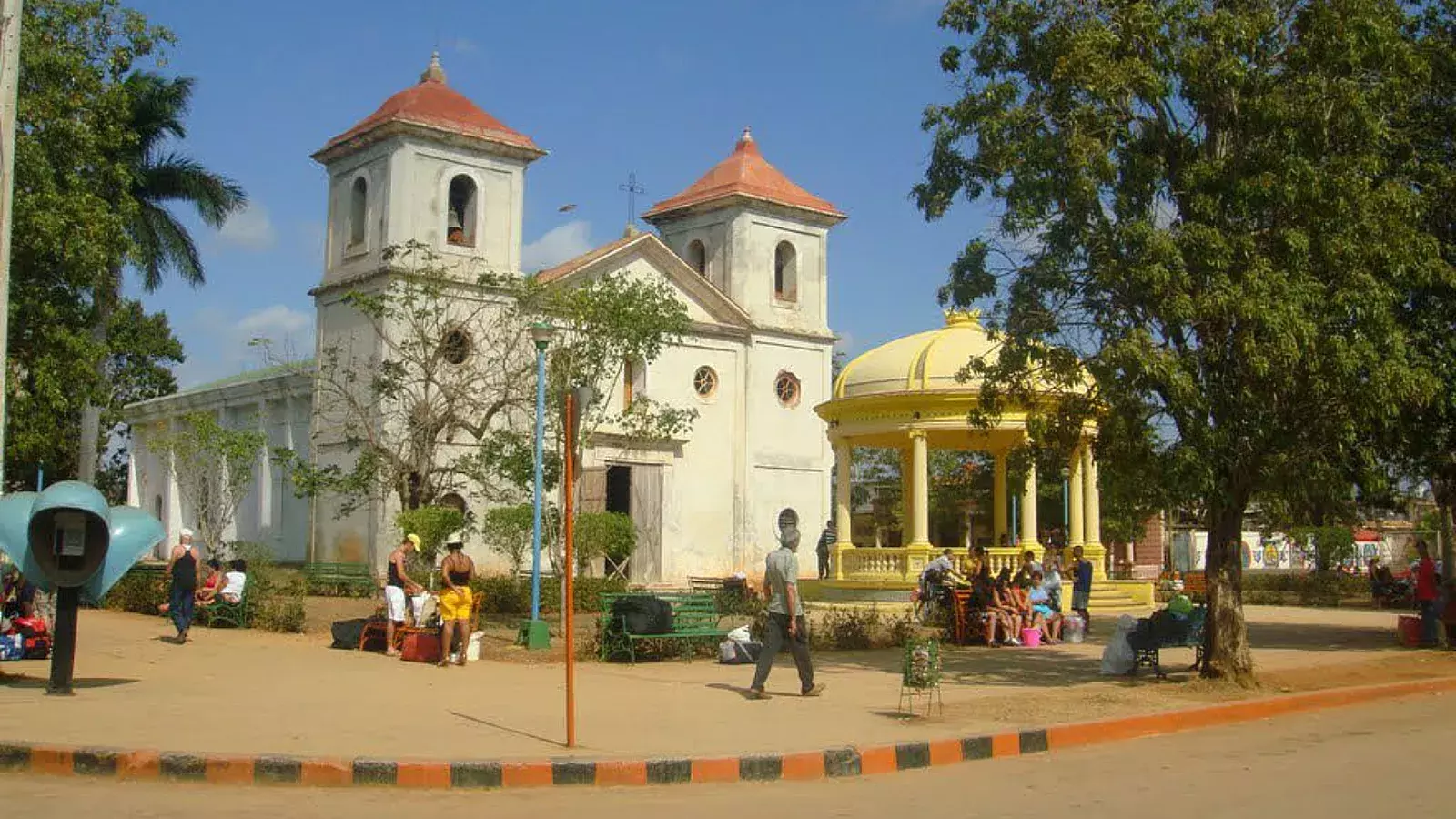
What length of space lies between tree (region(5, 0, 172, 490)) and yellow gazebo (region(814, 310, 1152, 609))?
1358 cm

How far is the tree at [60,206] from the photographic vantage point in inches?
693

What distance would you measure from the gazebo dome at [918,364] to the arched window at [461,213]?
10236mm

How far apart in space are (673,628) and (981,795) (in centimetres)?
867

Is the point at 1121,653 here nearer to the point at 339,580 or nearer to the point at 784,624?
the point at 784,624

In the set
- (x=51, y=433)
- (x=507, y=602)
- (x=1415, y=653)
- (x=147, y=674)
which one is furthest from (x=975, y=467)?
(x=147, y=674)

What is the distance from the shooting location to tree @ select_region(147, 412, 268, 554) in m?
29.9

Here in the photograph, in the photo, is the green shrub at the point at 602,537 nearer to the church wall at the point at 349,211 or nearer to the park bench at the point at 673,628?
the church wall at the point at 349,211

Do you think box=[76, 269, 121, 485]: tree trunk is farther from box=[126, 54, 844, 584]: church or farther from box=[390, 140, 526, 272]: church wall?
box=[390, 140, 526, 272]: church wall

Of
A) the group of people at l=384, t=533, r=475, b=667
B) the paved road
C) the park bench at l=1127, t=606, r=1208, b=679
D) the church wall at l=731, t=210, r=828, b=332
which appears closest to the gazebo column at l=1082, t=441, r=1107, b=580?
the church wall at l=731, t=210, r=828, b=332

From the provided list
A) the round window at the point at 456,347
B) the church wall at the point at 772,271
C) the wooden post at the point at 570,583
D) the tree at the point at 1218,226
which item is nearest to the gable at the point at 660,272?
the church wall at the point at 772,271

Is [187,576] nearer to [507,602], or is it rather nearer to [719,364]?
[507,602]

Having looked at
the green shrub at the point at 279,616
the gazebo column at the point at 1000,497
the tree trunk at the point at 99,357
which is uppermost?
the tree trunk at the point at 99,357

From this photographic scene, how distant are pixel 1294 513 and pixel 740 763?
35.5 feet

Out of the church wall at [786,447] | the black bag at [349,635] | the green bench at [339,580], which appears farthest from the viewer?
the church wall at [786,447]
